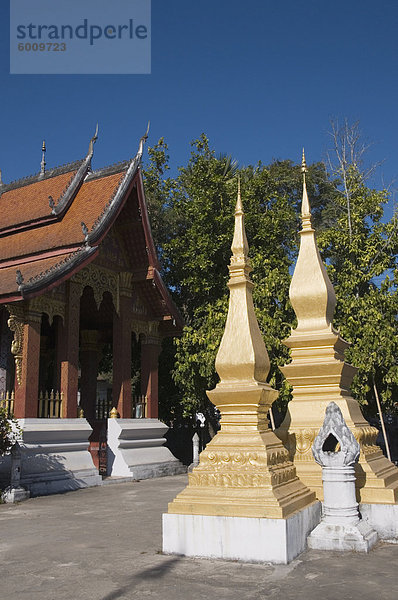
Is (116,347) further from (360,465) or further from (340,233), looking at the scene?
(360,465)

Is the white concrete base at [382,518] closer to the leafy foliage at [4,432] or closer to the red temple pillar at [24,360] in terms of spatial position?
the leafy foliage at [4,432]

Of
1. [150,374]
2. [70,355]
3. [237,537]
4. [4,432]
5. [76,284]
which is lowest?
[237,537]

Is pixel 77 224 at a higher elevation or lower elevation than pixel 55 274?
higher

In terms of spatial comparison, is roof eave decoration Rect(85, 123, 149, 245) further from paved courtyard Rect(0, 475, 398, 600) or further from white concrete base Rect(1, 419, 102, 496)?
paved courtyard Rect(0, 475, 398, 600)

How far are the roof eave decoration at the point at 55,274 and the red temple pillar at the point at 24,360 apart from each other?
27.9 inches

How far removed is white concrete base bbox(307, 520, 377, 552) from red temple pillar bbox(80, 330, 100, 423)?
12393 millimetres

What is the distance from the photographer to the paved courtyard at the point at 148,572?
4.12 m

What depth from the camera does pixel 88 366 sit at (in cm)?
1783

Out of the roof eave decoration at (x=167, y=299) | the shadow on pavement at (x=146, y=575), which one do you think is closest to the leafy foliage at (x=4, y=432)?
the shadow on pavement at (x=146, y=575)

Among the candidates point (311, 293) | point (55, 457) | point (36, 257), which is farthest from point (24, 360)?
point (311, 293)

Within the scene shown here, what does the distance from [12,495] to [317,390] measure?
5848 millimetres

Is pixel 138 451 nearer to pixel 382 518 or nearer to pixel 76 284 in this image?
pixel 76 284

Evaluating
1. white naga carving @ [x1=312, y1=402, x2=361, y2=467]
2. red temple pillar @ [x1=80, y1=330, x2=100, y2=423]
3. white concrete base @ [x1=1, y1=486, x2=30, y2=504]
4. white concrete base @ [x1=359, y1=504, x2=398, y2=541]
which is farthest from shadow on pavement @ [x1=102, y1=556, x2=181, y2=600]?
red temple pillar @ [x1=80, y1=330, x2=100, y2=423]

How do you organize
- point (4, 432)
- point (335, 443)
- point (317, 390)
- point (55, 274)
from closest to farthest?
point (335, 443)
point (317, 390)
point (4, 432)
point (55, 274)
